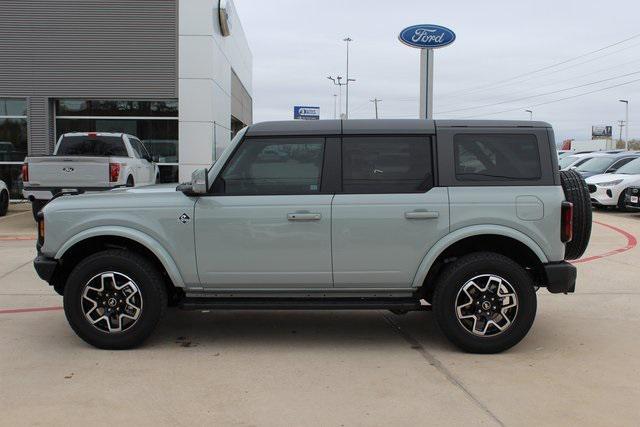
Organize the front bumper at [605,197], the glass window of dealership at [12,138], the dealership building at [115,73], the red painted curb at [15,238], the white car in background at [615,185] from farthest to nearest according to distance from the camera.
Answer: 1. the glass window of dealership at [12,138]
2. the dealership building at [115,73]
3. the front bumper at [605,197]
4. the white car in background at [615,185]
5. the red painted curb at [15,238]

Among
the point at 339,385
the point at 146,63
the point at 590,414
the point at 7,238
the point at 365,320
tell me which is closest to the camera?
the point at 590,414

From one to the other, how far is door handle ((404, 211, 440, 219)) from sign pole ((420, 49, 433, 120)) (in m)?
8.87

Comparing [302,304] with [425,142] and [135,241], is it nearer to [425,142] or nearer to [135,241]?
[135,241]

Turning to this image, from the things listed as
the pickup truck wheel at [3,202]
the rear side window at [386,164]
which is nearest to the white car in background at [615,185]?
the rear side window at [386,164]

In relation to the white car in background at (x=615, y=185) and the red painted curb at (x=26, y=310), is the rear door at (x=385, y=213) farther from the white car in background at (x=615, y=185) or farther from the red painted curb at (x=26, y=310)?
the white car in background at (x=615, y=185)

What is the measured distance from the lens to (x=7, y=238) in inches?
451

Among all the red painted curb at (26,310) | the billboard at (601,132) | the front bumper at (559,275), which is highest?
the billboard at (601,132)

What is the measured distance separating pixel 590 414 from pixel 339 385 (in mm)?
1631

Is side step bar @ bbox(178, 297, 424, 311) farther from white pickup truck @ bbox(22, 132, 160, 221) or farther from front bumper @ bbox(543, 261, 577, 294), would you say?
white pickup truck @ bbox(22, 132, 160, 221)

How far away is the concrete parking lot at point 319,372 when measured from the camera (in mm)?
3805

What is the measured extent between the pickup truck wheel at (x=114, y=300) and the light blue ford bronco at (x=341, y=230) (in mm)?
11

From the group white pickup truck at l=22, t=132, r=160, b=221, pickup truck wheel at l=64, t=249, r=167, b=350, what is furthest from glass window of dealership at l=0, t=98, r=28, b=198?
pickup truck wheel at l=64, t=249, r=167, b=350

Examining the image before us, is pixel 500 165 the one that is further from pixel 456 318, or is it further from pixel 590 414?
pixel 590 414

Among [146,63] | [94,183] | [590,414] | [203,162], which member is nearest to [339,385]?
[590,414]
